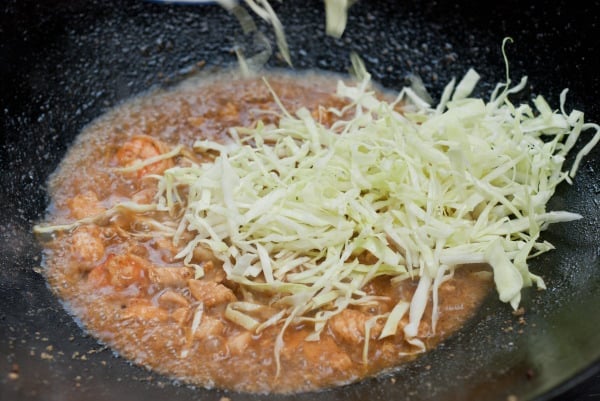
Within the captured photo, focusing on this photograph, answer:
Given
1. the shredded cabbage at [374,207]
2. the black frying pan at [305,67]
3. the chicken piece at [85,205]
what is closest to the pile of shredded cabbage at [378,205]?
the shredded cabbage at [374,207]

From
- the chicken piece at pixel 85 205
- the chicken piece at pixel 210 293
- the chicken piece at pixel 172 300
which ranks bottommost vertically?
the chicken piece at pixel 85 205

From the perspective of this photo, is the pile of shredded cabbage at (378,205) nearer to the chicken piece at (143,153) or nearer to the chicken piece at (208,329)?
the chicken piece at (208,329)

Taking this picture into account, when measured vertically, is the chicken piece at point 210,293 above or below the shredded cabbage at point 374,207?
below

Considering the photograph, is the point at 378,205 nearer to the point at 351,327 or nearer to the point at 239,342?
the point at 351,327

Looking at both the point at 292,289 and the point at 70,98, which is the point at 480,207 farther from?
the point at 70,98

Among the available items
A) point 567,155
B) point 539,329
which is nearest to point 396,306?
point 539,329

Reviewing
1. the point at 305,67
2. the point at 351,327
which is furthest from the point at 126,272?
the point at 305,67

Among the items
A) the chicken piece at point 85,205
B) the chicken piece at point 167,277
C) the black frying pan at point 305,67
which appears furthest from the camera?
the chicken piece at point 85,205
